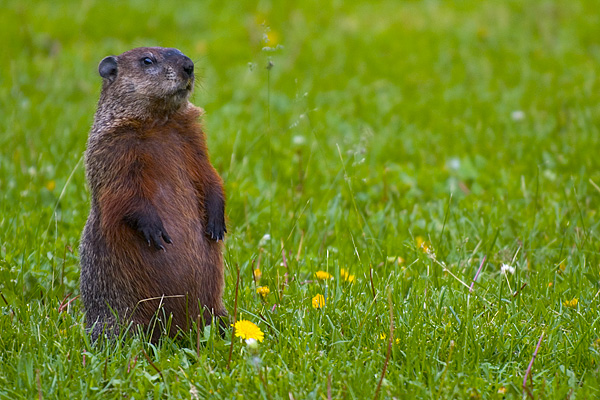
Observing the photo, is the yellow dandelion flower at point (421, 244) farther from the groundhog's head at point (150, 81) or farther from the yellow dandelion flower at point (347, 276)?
the groundhog's head at point (150, 81)

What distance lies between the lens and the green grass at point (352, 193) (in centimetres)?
286

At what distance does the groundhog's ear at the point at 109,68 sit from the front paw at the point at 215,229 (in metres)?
0.84

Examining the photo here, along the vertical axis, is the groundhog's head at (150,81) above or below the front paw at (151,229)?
above

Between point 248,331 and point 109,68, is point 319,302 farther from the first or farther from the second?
point 109,68

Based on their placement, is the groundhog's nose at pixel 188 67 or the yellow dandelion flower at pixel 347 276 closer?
the groundhog's nose at pixel 188 67

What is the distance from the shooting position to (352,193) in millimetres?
4023

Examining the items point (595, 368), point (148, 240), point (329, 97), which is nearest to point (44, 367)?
point (148, 240)

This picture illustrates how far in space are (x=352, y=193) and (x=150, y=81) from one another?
1233 millimetres

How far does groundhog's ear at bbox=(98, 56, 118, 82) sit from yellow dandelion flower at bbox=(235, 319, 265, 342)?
1.34 metres

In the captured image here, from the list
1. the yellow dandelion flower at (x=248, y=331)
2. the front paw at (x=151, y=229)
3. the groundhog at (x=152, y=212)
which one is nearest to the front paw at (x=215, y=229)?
the groundhog at (x=152, y=212)

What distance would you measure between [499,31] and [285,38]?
2.39m

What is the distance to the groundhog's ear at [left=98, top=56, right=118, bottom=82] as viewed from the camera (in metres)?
3.50

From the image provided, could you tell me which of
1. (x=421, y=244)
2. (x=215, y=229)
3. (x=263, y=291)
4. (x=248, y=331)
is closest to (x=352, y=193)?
(x=421, y=244)

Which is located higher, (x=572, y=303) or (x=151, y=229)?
(x=151, y=229)
